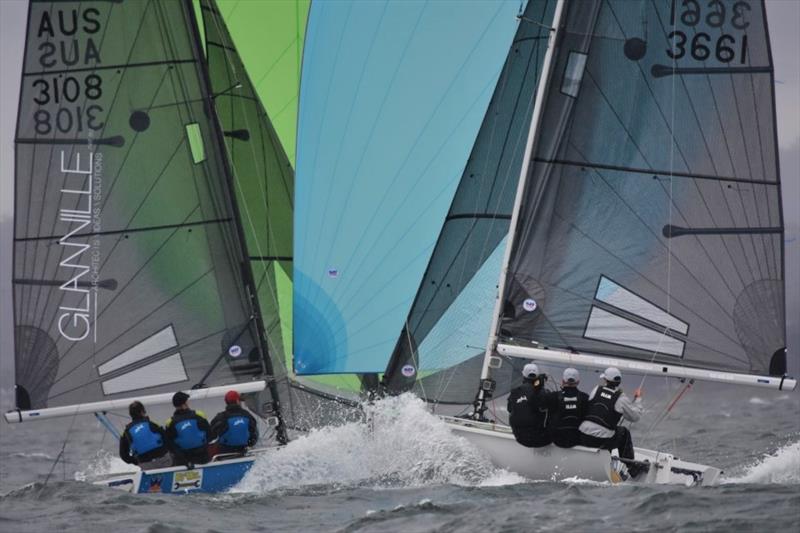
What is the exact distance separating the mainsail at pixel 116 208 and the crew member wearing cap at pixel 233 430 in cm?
103

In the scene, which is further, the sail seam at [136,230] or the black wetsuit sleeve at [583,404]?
the sail seam at [136,230]

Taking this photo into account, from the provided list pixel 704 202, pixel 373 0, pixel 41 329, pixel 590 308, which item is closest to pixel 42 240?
pixel 41 329

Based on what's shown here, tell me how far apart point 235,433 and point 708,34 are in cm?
514

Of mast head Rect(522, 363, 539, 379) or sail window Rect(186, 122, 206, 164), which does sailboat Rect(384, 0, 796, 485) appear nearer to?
mast head Rect(522, 363, 539, 379)

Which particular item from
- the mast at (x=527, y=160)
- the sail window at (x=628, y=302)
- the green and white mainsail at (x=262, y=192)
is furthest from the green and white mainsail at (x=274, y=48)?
the sail window at (x=628, y=302)

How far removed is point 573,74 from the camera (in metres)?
Result: 13.3

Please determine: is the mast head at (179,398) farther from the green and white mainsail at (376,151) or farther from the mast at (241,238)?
the green and white mainsail at (376,151)

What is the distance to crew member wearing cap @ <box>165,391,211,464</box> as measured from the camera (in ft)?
41.3

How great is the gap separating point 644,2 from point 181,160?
429cm

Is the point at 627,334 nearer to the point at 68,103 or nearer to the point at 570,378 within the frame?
the point at 570,378

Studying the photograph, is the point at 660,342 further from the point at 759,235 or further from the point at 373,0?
the point at 373,0

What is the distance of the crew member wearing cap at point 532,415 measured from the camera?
12.0 m

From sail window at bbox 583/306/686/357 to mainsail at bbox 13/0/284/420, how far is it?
317cm

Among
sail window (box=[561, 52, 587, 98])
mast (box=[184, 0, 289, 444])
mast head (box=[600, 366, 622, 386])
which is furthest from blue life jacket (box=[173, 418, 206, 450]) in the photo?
sail window (box=[561, 52, 587, 98])
